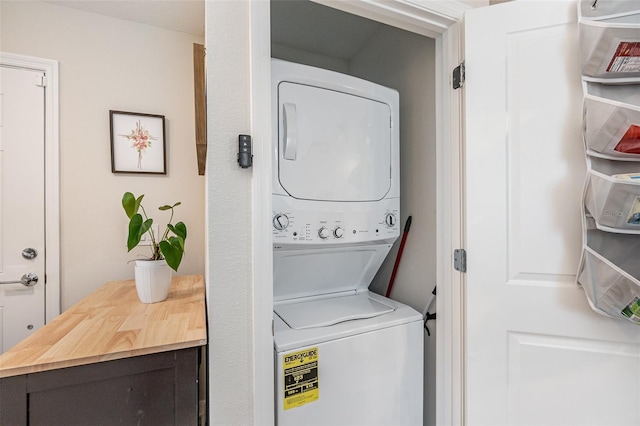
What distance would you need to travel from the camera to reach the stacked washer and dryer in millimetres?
1092

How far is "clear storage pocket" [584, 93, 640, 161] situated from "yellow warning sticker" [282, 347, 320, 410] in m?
1.20

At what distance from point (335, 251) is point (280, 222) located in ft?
1.17

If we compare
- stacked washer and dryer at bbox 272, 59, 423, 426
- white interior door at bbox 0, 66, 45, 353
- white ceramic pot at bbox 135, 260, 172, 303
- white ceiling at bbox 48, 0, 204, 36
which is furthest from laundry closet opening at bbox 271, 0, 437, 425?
white interior door at bbox 0, 66, 45, 353

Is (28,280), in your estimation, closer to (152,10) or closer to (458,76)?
(152,10)

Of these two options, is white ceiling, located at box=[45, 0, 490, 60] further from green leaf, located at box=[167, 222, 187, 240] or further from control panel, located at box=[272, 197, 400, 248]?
green leaf, located at box=[167, 222, 187, 240]

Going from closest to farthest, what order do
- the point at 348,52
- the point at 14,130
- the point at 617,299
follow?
the point at 617,299 → the point at 14,130 → the point at 348,52

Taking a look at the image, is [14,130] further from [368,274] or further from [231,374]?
[368,274]

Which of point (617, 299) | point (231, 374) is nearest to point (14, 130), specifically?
point (231, 374)

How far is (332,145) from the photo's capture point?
1.33 metres

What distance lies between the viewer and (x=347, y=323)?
1203 mm

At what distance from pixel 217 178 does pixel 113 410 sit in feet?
2.32

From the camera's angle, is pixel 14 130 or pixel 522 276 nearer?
pixel 522 276

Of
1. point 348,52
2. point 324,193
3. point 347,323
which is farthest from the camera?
point 348,52

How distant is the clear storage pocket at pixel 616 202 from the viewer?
0.86 m
